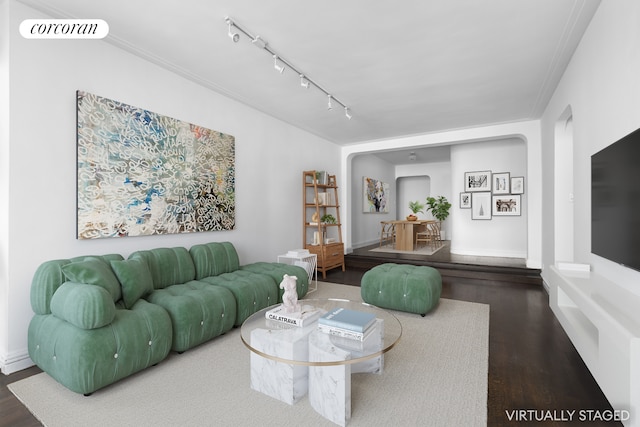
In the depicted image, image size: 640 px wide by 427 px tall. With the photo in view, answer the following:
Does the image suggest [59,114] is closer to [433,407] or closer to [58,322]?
[58,322]

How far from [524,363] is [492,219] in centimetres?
508

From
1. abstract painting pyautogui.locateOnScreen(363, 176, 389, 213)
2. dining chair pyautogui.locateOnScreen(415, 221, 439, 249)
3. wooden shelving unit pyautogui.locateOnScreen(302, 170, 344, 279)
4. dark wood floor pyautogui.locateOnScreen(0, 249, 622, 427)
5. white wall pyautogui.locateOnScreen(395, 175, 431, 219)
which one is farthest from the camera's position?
white wall pyautogui.locateOnScreen(395, 175, 431, 219)

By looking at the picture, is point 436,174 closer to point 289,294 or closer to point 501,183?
point 501,183

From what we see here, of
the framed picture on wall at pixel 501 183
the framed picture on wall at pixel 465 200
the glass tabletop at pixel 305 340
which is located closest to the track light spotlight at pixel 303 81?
the glass tabletop at pixel 305 340

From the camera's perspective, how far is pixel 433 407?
6.25 feet

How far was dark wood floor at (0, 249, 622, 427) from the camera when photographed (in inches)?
75.0

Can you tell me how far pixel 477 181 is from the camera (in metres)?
6.99

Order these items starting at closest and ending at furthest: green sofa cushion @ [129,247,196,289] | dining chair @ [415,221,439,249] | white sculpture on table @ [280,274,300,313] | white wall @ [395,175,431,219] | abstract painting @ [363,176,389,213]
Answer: white sculpture on table @ [280,274,300,313], green sofa cushion @ [129,247,196,289], dining chair @ [415,221,439,249], abstract painting @ [363,176,389,213], white wall @ [395,175,431,219]

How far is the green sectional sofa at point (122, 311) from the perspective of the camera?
A: 1991 millimetres

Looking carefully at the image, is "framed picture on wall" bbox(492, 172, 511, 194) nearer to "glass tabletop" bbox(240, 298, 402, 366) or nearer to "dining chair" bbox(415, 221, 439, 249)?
"dining chair" bbox(415, 221, 439, 249)

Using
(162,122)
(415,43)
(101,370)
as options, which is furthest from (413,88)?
(101,370)

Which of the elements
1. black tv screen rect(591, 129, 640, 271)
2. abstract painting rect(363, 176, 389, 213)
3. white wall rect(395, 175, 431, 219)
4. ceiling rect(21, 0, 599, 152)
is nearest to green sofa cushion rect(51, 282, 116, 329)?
ceiling rect(21, 0, 599, 152)

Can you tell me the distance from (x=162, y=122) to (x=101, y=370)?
2.43 m

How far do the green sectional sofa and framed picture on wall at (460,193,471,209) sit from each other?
5.55m
